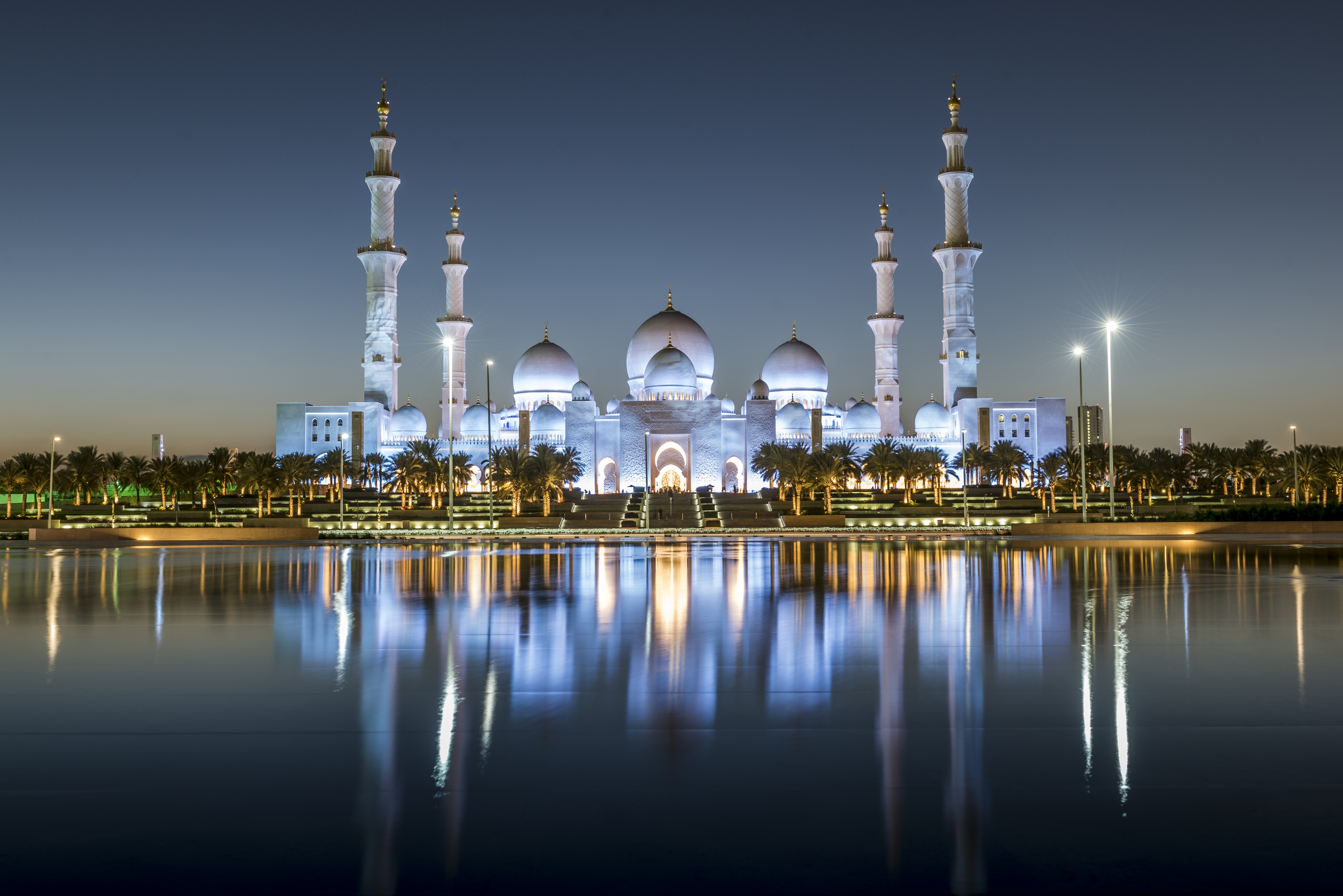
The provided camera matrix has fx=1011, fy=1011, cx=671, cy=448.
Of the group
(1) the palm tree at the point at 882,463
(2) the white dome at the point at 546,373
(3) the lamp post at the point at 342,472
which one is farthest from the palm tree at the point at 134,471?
(1) the palm tree at the point at 882,463

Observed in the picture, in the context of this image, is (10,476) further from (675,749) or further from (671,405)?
(675,749)

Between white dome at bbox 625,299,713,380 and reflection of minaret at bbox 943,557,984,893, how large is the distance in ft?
195

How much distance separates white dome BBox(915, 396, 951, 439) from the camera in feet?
228

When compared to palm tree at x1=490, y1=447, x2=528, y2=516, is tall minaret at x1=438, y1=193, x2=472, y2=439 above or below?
above

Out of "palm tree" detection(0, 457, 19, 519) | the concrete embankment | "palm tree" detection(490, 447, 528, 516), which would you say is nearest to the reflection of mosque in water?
the concrete embankment

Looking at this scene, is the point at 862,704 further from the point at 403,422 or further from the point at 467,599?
the point at 403,422

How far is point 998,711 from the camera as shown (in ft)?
21.2

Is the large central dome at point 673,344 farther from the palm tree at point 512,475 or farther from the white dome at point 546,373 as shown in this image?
the palm tree at point 512,475

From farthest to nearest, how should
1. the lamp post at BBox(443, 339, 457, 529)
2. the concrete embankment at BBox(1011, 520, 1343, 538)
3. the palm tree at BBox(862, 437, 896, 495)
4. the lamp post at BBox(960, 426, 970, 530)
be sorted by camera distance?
the palm tree at BBox(862, 437, 896, 495) < the lamp post at BBox(960, 426, 970, 530) < the lamp post at BBox(443, 339, 457, 529) < the concrete embankment at BBox(1011, 520, 1343, 538)

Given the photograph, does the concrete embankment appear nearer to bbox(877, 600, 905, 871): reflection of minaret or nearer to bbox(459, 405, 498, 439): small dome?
bbox(877, 600, 905, 871): reflection of minaret

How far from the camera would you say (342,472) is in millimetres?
50906

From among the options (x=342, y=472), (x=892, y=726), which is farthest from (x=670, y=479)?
(x=892, y=726)

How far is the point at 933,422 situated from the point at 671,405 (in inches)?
741

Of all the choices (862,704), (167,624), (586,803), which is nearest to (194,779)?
(586,803)
